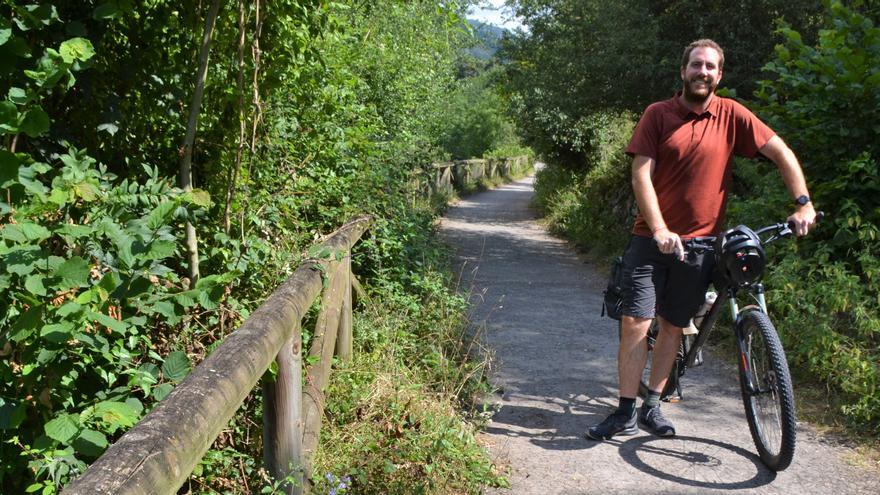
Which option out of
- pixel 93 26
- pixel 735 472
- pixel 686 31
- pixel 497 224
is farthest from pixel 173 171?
pixel 497 224

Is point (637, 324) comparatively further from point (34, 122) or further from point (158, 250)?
point (34, 122)

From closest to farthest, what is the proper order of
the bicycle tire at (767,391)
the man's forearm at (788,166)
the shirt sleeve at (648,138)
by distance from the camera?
the bicycle tire at (767,391) → the man's forearm at (788,166) → the shirt sleeve at (648,138)

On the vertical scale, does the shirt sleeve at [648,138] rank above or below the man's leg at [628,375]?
above

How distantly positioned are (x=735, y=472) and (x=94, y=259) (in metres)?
3.10

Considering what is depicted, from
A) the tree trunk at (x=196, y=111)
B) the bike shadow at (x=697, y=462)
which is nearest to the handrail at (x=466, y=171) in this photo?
the bike shadow at (x=697, y=462)

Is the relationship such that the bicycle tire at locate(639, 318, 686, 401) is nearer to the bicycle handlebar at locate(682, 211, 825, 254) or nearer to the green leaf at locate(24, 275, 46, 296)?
the bicycle handlebar at locate(682, 211, 825, 254)

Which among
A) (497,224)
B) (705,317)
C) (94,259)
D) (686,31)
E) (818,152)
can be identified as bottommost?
(497,224)

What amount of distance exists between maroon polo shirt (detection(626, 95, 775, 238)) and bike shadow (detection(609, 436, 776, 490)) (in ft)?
3.77

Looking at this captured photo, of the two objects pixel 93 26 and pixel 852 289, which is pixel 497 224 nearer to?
pixel 852 289

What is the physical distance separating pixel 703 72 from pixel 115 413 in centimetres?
313

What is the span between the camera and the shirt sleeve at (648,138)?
4098 mm

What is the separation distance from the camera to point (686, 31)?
34.5ft

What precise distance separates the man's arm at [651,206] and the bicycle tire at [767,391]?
0.58 metres

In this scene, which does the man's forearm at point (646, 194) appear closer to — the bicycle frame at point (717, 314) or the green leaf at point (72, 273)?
the bicycle frame at point (717, 314)
